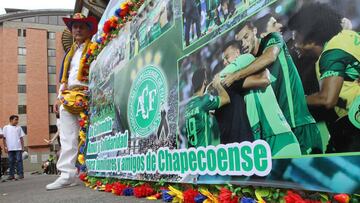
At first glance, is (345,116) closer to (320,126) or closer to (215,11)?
(320,126)

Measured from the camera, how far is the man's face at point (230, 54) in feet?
6.35

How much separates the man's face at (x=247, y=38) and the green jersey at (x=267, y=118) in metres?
0.03

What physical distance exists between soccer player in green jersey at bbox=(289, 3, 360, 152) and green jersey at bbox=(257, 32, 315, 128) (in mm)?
54

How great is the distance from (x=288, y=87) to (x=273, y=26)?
10.8 inches

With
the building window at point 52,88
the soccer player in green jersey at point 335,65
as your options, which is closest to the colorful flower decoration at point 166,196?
the soccer player in green jersey at point 335,65

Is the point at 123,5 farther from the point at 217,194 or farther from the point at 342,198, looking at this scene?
the point at 342,198

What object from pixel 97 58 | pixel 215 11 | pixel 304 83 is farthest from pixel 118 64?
pixel 304 83

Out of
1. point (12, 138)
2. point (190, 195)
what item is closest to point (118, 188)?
point (190, 195)

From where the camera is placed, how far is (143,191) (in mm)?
2809

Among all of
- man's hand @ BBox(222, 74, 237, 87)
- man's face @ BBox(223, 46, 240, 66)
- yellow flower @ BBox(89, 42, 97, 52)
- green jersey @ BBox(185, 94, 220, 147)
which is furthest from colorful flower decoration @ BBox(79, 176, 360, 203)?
yellow flower @ BBox(89, 42, 97, 52)

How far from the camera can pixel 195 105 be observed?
2.26 m

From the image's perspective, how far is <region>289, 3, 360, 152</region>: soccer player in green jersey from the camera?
52.1 inches

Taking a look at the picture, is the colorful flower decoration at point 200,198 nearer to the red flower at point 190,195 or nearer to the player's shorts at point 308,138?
the red flower at point 190,195

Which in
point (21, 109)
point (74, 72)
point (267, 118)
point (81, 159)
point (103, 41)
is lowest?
point (81, 159)
